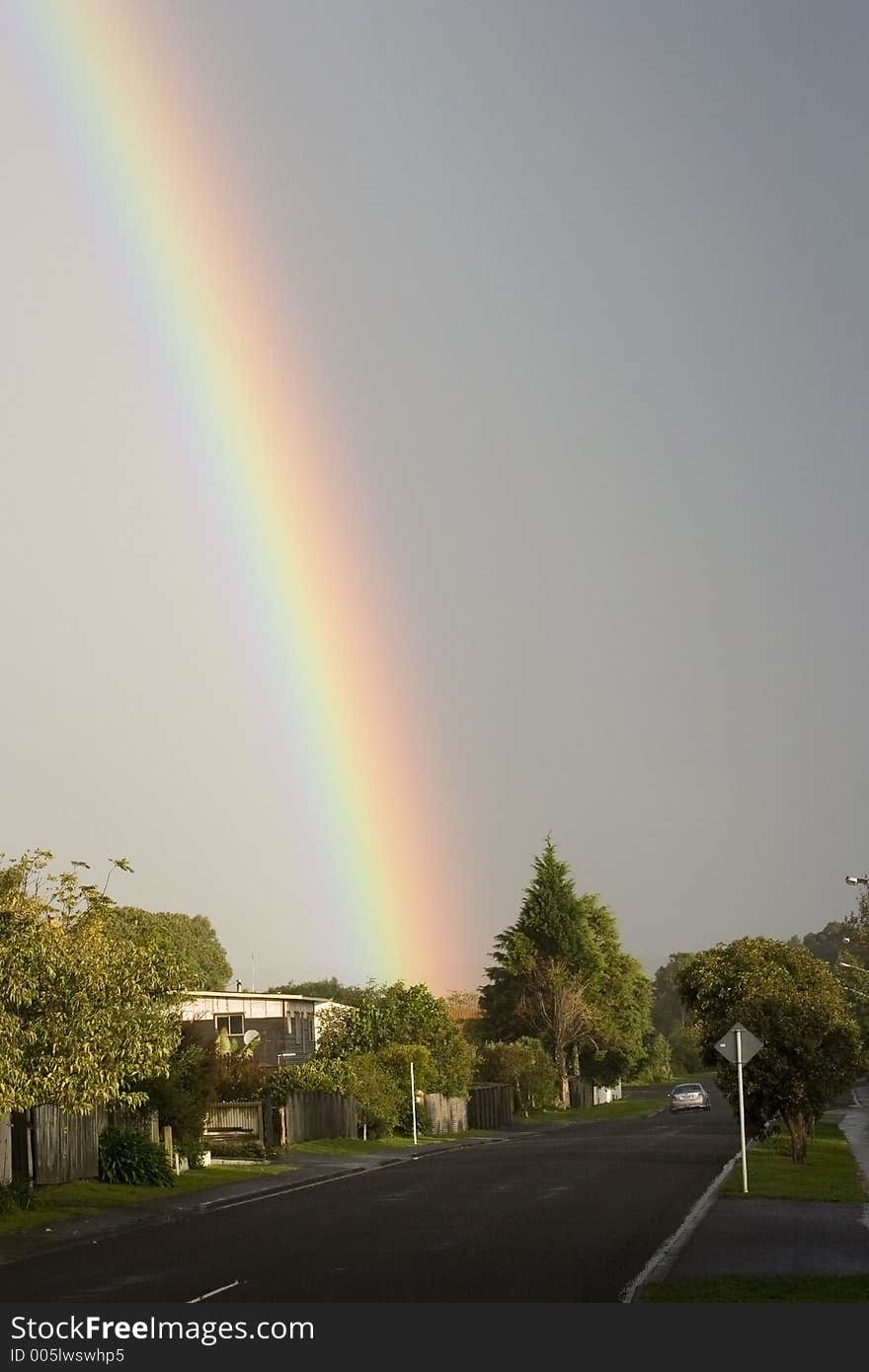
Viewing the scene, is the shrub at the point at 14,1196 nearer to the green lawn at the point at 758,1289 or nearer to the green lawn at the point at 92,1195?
the green lawn at the point at 92,1195

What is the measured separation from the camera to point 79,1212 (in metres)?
29.9

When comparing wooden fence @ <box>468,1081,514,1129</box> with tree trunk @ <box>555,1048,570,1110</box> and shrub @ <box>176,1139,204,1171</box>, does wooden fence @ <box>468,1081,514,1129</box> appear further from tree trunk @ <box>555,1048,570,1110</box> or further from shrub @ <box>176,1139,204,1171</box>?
shrub @ <box>176,1139,204,1171</box>

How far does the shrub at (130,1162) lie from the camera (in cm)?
3572

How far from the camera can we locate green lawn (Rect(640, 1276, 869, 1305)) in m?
15.5

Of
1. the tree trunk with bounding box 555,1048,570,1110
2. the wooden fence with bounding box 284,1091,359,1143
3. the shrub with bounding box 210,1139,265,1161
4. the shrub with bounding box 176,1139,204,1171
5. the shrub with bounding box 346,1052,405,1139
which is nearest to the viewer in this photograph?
the shrub with bounding box 176,1139,204,1171

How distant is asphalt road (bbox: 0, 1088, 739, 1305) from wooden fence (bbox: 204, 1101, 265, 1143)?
9.95 metres

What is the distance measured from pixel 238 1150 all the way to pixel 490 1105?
27779 mm

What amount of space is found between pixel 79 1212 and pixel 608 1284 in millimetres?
15918

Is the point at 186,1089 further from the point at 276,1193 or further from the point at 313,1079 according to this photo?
the point at 313,1079

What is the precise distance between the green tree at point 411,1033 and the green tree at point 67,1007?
3785cm

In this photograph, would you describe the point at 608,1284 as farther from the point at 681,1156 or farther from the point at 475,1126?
the point at 475,1126

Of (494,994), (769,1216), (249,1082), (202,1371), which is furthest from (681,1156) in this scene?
(494,994)

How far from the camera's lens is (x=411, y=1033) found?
68188 mm

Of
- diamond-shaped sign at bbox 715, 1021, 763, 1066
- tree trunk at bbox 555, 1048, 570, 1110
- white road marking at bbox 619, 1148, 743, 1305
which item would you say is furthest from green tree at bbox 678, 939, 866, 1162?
tree trunk at bbox 555, 1048, 570, 1110
